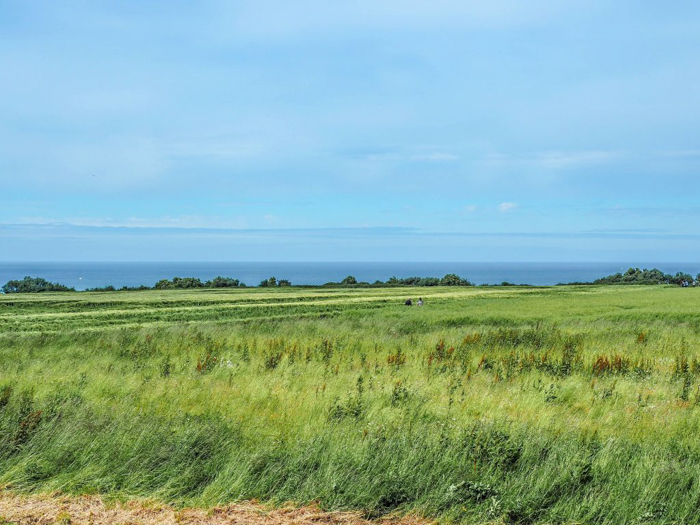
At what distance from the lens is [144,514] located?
657 cm

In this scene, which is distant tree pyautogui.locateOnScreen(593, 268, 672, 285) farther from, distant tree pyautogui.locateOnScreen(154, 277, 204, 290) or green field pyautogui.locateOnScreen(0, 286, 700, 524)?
green field pyautogui.locateOnScreen(0, 286, 700, 524)

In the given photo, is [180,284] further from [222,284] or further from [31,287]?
[31,287]

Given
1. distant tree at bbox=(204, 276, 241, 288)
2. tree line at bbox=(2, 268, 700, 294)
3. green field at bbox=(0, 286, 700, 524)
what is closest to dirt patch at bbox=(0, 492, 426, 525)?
green field at bbox=(0, 286, 700, 524)

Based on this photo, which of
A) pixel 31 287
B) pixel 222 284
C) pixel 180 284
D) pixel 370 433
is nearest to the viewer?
pixel 370 433

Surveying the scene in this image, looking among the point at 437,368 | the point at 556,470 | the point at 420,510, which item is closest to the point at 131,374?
the point at 437,368

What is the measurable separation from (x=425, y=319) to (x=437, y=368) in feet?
60.0

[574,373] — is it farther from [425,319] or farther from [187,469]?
[425,319]

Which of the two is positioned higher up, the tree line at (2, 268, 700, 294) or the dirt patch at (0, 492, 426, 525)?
the tree line at (2, 268, 700, 294)

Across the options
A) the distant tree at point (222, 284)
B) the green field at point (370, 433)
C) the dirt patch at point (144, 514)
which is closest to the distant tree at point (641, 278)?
the distant tree at point (222, 284)

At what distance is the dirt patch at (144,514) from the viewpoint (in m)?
6.34

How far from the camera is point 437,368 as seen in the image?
16641mm

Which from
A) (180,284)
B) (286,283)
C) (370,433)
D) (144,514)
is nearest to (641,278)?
(286,283)

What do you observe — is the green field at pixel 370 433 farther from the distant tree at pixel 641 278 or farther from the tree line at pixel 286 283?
the distant tree at pixel 641 278

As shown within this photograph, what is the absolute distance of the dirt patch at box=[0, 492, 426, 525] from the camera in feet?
20.8
